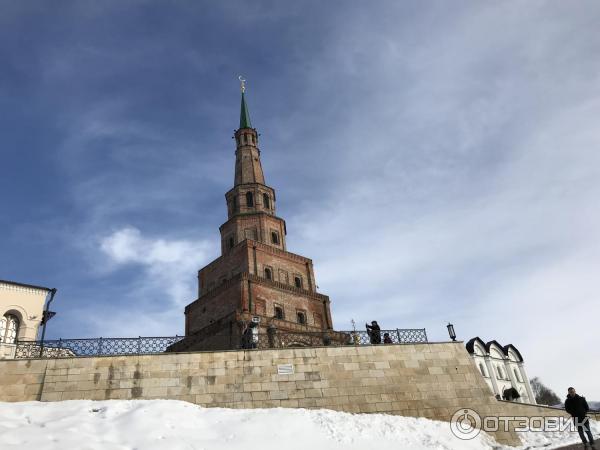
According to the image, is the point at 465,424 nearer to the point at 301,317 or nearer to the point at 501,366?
the point at 301,317

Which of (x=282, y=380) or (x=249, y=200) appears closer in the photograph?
(x=282, y=380)

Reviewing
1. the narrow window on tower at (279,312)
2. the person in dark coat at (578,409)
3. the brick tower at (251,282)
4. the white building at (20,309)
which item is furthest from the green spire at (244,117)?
the person in dark coat at (578,409)

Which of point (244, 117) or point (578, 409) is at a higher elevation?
point (244, 117)

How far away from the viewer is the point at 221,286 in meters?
28.7

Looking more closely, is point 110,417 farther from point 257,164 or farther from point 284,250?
point 257,164

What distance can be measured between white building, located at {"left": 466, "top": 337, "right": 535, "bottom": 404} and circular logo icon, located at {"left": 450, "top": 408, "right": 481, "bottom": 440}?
24.5 m

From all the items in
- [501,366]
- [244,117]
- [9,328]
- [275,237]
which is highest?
[244,117]

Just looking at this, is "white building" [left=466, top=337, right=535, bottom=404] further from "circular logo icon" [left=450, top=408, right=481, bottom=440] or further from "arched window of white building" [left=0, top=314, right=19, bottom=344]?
"arched window of white building" [left=0, top=314, right=19, bottom=344]

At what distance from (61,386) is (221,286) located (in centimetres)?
1455

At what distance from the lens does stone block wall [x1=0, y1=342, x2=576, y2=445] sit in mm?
→ 14438

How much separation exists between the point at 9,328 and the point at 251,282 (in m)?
12.4

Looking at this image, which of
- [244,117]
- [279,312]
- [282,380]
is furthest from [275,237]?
[282,380]

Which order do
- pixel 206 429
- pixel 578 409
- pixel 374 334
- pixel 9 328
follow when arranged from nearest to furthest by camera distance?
pixel 578 409
pixel 206 429
pixel 374 334
pixel 9 328

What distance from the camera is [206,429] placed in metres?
12.2
